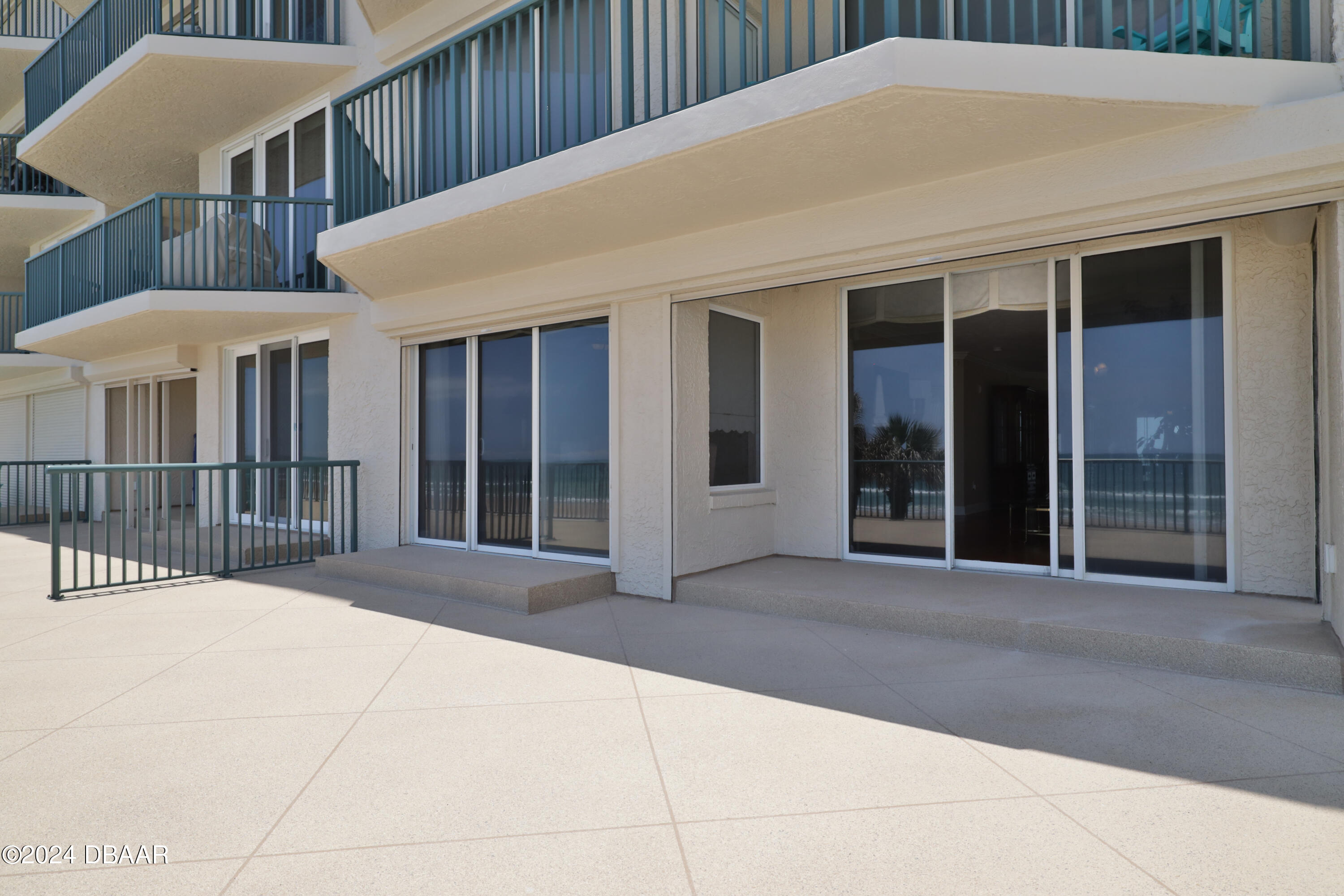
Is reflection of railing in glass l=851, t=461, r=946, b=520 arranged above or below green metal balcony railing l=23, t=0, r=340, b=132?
below

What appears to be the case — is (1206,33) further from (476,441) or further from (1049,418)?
(476,441)

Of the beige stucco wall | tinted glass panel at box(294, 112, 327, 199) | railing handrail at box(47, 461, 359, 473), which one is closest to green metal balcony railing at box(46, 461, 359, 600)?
railing handrail at box(47, 461, 359, 473)

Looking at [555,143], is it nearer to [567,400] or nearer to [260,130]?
[567,400]

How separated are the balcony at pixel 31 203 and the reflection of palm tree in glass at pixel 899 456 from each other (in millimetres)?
14265

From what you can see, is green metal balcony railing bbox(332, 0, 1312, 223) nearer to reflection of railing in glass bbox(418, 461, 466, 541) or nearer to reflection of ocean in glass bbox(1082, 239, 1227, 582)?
reflection of ocean in glass bbox(1082, 239, 1227, 582)

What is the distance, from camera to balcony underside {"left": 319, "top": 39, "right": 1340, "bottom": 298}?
3.43 meters

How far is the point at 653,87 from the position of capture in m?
5.79

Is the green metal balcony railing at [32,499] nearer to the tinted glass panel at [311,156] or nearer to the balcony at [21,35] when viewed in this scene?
the tinted glass panel at [311,156]

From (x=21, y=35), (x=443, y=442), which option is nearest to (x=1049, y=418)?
(x=443, y=442)

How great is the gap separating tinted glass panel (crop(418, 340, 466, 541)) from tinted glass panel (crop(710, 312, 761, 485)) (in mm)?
2723

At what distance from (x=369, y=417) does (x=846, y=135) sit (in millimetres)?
6102

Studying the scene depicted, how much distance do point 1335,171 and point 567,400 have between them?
5.30 m

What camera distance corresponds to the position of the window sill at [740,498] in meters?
6.27

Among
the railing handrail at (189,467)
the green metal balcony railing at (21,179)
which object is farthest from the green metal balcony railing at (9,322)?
the railing handrail at (189,467)
